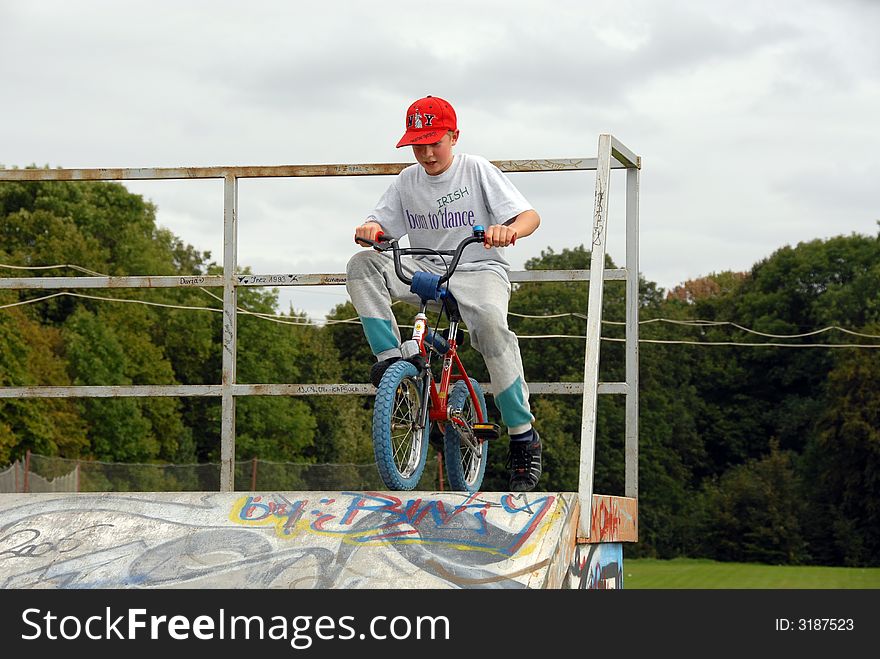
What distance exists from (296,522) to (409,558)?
48 centimetres

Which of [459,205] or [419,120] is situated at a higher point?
[419,120]

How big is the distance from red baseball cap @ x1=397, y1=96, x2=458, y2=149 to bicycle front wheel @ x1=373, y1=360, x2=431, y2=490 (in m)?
0.95

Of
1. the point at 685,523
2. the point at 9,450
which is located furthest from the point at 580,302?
the point at 9,450

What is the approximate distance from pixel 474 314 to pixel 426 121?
0.82 m

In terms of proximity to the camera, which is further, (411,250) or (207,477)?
(207,477)

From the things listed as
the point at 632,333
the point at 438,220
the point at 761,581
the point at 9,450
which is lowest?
the point at 761,581

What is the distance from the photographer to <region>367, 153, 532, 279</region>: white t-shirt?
523 centimetres

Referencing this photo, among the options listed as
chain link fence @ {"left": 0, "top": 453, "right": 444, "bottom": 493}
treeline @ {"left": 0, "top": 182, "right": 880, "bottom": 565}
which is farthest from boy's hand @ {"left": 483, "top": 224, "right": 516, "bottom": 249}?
treeline @ {"left": 0, "top": 182, "right": 880, "bottom": 565}

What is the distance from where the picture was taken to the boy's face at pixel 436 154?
522 centimetres

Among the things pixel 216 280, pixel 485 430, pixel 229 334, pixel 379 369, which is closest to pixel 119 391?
pixel 229 334

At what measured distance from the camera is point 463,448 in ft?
18.6

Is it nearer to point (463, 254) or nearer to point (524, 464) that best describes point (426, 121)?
point (463, 254)
